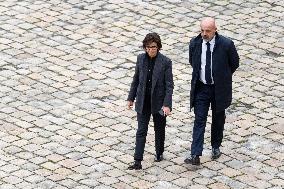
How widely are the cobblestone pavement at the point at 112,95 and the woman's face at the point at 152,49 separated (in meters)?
1.42

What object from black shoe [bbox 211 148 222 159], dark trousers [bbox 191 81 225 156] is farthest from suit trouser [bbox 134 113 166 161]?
black shoe [bbox 211 148 222 159]

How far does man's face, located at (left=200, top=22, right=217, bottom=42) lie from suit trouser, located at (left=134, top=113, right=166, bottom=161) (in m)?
1.11

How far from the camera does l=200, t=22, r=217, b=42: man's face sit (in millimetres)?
11281

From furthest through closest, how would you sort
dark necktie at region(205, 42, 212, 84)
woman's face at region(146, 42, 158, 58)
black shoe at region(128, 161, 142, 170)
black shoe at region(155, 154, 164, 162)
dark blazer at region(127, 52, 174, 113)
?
1. black shoe at region(155, 154, 164, 162)
2. black shoe at region(128, 161, 142, 170)
3. dark necktie at region(205, 42, 212, 84)
4. dark blazer at region(127, 52, 174, 113)
5. woman's face at region(146, 42, 158, 58)

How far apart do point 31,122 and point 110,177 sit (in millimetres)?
1914

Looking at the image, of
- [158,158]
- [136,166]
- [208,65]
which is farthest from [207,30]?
[136,166]

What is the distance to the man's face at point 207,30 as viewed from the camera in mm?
11281

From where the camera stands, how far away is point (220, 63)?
37.6ft

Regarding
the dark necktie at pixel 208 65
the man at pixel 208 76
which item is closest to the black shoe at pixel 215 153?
the man at pixel 208 76

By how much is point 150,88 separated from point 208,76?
72cm

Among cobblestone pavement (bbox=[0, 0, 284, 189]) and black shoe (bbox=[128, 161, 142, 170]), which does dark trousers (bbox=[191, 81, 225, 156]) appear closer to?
cobblestone pavement (bbox=[0, 0, 284, 189])

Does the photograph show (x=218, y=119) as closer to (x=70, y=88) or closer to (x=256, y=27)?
(x=70, y=88)

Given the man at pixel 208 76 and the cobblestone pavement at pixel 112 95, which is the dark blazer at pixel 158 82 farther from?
the cobblestone pavement at pixel 112 95

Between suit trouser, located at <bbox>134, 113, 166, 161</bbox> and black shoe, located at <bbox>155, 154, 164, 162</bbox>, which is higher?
suit trouser, located at <bbox>134, 113, 166, 161</bbox>
